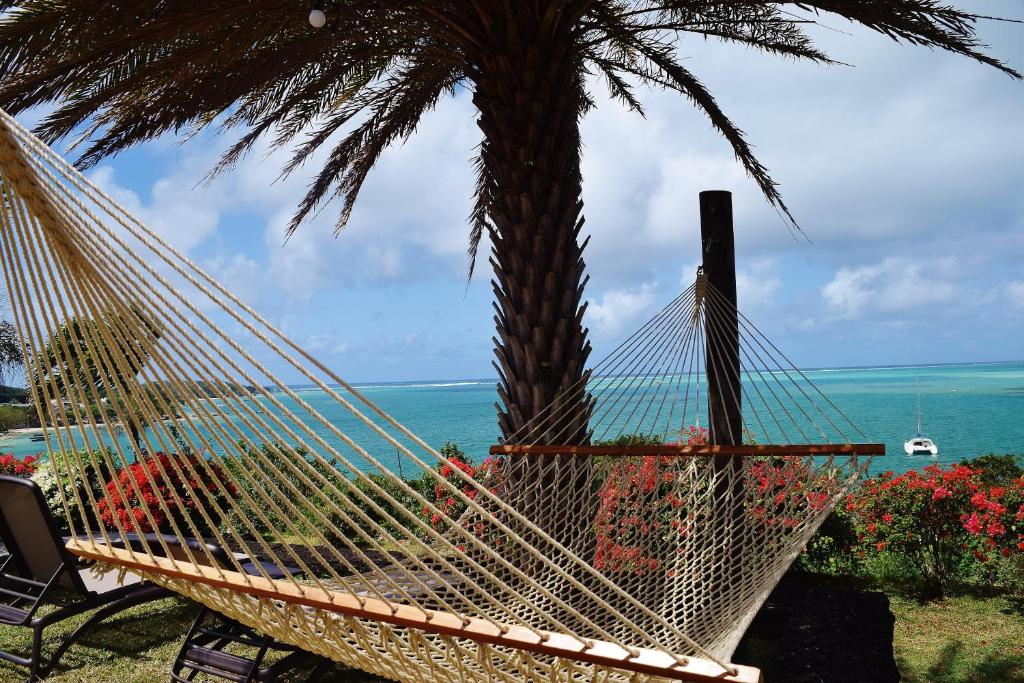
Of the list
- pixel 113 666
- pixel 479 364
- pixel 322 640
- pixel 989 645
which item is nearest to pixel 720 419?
pixel 989 645

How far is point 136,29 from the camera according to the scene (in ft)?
9.45

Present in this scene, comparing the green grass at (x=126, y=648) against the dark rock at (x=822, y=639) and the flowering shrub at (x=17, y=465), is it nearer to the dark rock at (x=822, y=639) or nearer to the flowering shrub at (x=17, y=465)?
the dark rock at (x=822, y=639)

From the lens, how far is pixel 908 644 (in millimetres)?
3312

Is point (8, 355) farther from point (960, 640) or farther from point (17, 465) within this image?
point (960, 640)

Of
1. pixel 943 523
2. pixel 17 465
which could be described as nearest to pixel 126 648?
pixel 17 465

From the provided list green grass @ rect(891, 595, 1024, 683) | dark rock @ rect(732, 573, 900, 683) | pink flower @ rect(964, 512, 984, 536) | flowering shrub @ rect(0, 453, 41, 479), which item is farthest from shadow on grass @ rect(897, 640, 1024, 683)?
flowering shrub @ rect(0, 453, 41, 479)

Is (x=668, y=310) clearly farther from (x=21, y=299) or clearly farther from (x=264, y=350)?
(x=21, y=299)

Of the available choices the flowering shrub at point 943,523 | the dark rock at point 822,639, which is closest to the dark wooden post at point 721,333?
the dark rock at point 822,639

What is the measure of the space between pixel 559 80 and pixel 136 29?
152 cm

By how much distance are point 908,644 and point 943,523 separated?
0.92 meters

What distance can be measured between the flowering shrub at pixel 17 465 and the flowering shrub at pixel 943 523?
5179mm

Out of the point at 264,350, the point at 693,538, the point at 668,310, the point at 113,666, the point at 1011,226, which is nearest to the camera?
the point at 264,350

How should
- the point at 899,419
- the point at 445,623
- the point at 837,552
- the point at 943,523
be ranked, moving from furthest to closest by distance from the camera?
the point at 899,419 → the point at 837,552 → the point at 943,523 → the point at 445,623

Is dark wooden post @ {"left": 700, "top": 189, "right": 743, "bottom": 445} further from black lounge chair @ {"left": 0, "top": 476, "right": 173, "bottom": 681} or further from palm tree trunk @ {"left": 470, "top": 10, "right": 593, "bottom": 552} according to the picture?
black lounge chair @ {"left": 0, "top": 476, "right": 173, "bottom": 681}
